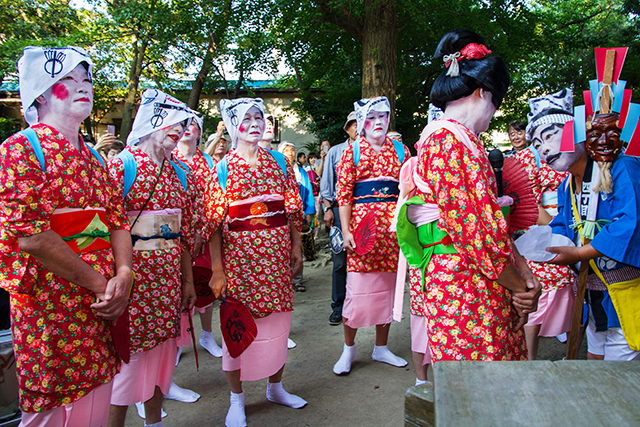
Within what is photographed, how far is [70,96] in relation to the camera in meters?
1.85

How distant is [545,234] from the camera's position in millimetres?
1971

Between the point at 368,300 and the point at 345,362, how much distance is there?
0.55 m

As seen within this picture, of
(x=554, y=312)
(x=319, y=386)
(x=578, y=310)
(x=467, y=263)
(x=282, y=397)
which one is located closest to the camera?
(x=467, y=263)

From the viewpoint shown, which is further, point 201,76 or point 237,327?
point 201,76

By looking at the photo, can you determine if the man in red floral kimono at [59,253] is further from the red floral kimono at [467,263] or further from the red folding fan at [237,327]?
the red floral kimono at [467,263]

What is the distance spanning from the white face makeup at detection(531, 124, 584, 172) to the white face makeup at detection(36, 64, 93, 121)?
8.05 feet

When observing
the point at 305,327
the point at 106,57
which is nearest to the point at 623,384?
the point at 305,327

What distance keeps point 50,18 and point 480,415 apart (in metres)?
16.1

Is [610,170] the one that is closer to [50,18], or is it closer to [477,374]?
[477,374]

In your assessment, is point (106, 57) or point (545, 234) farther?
point (106, 57)

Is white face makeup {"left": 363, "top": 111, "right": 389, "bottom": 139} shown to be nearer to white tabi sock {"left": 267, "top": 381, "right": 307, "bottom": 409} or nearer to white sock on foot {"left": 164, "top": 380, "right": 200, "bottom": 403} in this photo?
white tabi sock {"left": 267, "top": 381, "right": 307, "bottom": 409}

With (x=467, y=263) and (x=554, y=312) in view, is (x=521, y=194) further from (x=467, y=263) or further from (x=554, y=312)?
(x=554, y=312)

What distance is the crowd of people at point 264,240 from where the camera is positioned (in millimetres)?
1678

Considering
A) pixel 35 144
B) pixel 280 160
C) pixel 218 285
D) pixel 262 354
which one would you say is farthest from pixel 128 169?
pixel 262 354
